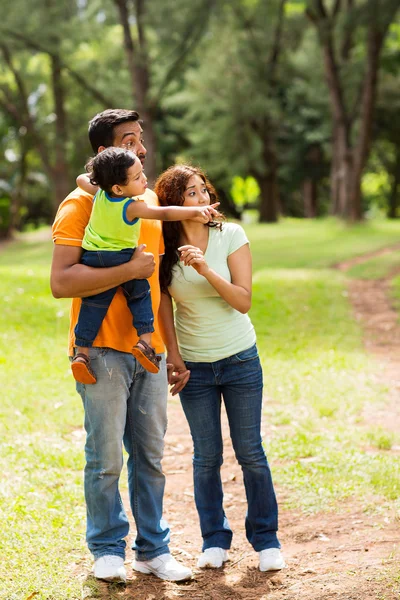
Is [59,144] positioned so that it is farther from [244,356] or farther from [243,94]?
[244,356]

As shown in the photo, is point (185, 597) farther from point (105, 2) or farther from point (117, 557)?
point (105, 2)

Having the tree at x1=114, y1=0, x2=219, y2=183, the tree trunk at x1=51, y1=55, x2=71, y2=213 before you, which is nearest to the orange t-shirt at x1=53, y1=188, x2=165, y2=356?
the tree at x1=114, y1=0, x2=219, y2=183

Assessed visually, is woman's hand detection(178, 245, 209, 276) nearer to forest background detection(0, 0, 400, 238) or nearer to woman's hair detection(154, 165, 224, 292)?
woman's hair detection(154, 165, 224, 292)

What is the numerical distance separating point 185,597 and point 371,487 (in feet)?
6.24

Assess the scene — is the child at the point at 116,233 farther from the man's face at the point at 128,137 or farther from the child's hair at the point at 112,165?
the man's face at the point at 128,137

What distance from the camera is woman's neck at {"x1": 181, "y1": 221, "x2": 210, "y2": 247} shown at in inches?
157

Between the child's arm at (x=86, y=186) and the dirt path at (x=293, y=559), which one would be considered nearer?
the child's arm at (x=86, y=186)

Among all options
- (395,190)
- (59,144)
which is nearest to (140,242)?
(59,144)

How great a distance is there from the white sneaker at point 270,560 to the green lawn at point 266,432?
37.1 inches

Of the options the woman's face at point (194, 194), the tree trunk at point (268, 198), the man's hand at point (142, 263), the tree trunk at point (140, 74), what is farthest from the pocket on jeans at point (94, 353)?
the tree trunk at point (268, 198)

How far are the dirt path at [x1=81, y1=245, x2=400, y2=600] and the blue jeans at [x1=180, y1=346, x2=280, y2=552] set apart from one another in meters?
0.20

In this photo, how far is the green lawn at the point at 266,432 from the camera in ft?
14.7

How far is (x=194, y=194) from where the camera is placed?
3871 millimetres

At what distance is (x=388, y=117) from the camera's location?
33.9 metres
